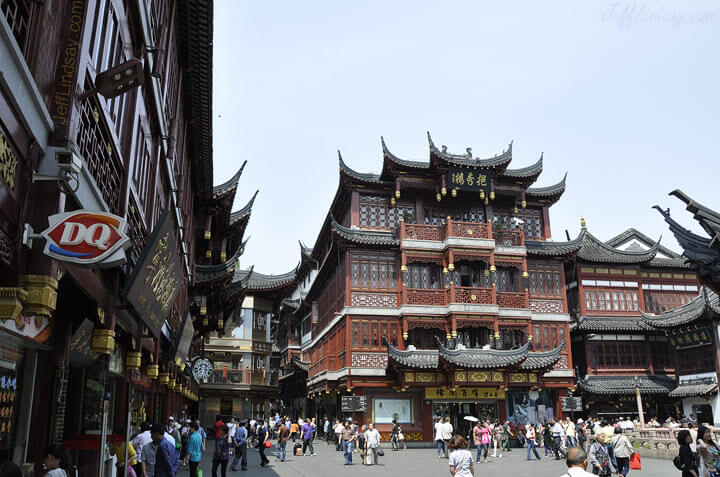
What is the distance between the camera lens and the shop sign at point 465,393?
3011 cm

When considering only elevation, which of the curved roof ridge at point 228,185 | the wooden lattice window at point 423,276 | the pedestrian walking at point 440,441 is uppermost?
the curved roof ridge at point 228,185

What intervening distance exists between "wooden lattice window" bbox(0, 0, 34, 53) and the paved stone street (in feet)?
51.7

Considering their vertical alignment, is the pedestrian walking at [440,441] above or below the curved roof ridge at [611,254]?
below

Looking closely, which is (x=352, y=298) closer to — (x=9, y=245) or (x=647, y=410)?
(x=647, y=410)

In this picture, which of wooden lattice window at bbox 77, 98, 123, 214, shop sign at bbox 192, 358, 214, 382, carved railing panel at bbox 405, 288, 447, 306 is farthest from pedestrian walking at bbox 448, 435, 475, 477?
carved railing panel at bbox 405, 288, 447, 306

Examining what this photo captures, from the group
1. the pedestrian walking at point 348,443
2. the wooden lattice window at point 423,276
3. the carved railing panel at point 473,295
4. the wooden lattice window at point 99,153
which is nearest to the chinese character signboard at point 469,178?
the wooden lattice window at point 423,276

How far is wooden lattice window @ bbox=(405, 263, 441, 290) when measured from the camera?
31984 millimetres

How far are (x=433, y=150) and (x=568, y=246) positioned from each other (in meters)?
9.75

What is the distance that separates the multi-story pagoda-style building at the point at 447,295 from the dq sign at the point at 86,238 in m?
24.3

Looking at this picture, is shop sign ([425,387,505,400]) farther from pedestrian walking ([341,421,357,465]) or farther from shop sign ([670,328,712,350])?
shop sign ([670,328,712,350])

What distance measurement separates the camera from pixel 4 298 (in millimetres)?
4555

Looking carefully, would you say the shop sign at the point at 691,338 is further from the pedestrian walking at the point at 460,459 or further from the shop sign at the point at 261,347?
the pedestrian walking at the point at 460,459

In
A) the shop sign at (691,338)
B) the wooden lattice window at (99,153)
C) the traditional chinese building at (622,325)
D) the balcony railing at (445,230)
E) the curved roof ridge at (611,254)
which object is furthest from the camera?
the curved roof ridge at (611,254)

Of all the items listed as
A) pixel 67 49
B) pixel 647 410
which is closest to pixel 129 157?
pixel 67 49
